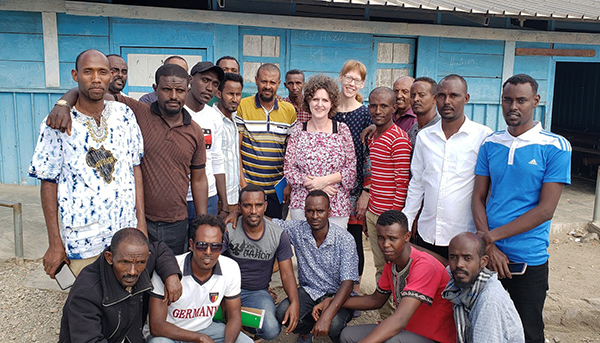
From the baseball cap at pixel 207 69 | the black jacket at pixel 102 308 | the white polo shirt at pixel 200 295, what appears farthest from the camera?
the baseball cap at pixel 207 69

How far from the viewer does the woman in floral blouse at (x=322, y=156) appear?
3873mm

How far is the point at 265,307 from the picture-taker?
3.55 meters

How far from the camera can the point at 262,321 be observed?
349 centimetres

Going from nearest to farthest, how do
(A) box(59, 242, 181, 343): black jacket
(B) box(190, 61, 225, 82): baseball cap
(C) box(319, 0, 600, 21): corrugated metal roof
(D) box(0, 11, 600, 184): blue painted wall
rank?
(A) box(59, 242, 181, 343): black jacket → (B) box(190, 61, 225, 82): baseball cap → (C) box(319, 0, 600, 21): corrugated metal roof → (D) box(0, 11, 600, 184): blue painted wall

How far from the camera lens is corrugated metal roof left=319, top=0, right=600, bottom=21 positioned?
21.2 feet

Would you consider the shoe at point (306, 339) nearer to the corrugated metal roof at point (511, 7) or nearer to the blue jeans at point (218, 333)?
the blue jeans at point (218, 333)

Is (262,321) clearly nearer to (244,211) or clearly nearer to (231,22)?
(244,211)

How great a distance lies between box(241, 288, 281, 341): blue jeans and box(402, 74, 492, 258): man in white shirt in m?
1.28

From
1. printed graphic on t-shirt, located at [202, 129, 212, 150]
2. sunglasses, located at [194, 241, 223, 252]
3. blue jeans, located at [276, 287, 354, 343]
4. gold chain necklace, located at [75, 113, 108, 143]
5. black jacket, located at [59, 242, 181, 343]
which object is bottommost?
blue jeans, located at [276, 287, 354, 343]

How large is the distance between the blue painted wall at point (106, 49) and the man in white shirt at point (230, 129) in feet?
10.6

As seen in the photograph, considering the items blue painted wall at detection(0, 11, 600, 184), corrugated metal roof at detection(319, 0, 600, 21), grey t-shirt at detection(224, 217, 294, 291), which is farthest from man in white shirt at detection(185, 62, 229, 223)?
blue painted wall at detection(0, 11, 600, 184)

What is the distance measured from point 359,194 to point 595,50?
6.60m

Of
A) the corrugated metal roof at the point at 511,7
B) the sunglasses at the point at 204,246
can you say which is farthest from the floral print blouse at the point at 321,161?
the corrugated metal roof at the point at 511,7

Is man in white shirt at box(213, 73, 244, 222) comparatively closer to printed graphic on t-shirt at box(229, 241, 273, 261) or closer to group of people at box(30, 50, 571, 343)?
group of people at box(30, 50, 571, 343)
